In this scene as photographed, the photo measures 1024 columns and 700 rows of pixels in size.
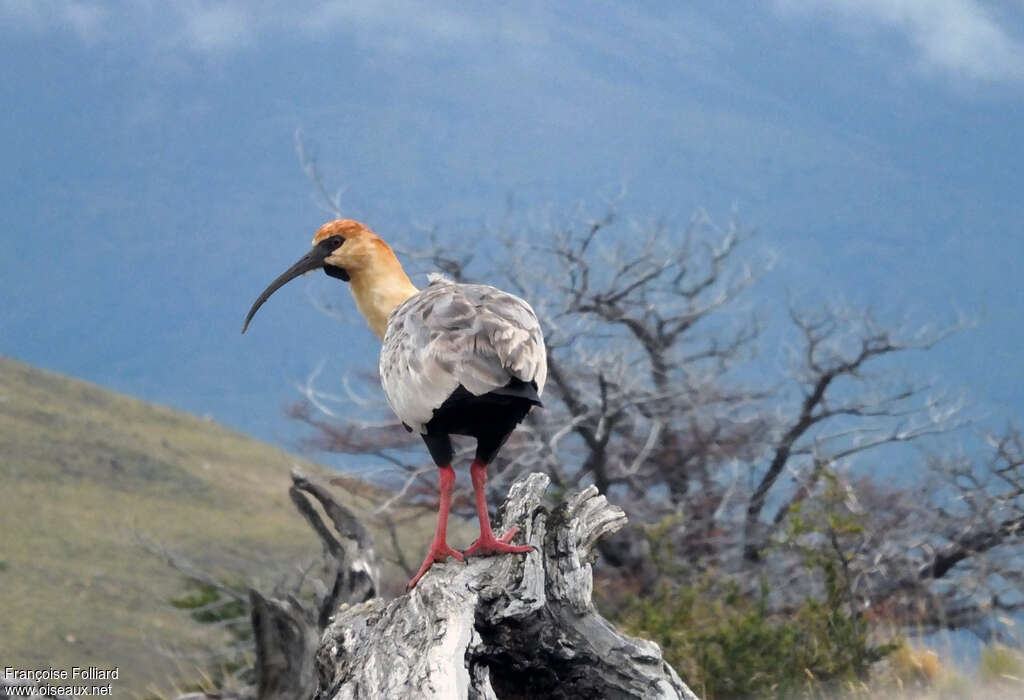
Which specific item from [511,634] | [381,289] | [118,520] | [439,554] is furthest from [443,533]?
[118,520]

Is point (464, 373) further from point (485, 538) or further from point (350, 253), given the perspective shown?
point (350, 253)

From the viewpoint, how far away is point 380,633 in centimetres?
447

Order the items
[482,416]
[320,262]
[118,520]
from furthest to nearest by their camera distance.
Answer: [118,520] → [320,262] → [482,416]

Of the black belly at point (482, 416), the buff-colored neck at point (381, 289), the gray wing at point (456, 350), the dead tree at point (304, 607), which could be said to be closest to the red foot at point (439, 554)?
the black belly at point (482, 416)

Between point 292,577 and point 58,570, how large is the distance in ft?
10.2

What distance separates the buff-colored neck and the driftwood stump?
5.25 feet

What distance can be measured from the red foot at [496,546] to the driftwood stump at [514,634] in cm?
4

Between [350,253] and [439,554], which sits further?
[350,253]

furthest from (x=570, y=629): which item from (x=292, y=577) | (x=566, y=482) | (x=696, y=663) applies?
(x=292, y=577)

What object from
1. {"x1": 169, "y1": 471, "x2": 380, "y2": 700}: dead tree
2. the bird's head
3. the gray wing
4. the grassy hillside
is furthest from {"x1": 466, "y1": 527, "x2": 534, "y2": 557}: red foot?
the grassy hillside

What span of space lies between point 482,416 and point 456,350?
34 centimetres

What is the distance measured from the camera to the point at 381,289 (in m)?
6.18

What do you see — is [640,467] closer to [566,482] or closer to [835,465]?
[566,482]

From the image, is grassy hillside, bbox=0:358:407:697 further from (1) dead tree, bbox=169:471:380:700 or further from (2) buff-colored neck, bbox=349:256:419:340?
(2) buff-colored neck, bbox=349:256:419:340
